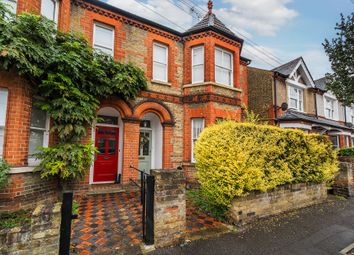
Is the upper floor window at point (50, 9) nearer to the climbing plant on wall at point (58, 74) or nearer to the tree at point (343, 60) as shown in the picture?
the climbing plant on wall at point (58, 74)

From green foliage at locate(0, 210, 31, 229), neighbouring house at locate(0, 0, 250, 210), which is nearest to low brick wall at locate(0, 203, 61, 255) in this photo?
green foliage at locate(0, 210, 31, 229)

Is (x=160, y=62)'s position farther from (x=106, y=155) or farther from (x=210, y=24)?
(x=106, y=155)

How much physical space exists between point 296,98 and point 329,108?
654 cm

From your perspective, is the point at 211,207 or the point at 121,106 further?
the point at 121,106

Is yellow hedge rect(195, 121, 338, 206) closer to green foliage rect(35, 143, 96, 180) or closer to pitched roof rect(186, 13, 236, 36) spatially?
green foliage rect(35, 143, 96, 180)

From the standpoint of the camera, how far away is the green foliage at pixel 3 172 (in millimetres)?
4805

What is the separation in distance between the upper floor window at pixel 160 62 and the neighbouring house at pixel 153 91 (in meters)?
0.05

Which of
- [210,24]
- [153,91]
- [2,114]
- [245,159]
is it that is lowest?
[245,159]

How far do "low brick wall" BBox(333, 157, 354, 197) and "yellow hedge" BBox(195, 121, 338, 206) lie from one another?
297 centimetres

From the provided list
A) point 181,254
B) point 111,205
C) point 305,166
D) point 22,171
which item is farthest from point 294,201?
point 22,171

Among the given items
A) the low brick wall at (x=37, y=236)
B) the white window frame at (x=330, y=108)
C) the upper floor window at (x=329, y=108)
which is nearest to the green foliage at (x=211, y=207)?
the low brick wall at (x=37, y=236)

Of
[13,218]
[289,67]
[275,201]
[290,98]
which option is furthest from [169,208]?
[289,67]

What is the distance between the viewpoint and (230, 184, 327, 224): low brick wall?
198 inches

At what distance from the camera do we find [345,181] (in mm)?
8328
